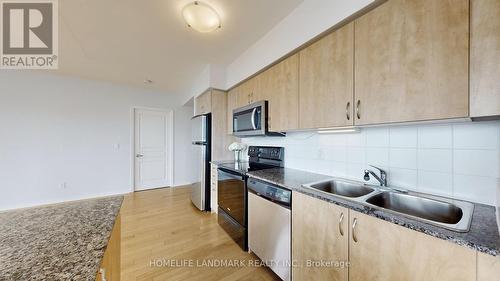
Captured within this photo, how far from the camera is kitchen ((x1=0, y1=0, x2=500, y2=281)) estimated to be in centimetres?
75

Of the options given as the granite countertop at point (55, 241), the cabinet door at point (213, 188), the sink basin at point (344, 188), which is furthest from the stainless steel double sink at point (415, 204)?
the cabinet door at point (213, 188)

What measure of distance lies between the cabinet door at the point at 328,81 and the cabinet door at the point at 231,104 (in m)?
1.35

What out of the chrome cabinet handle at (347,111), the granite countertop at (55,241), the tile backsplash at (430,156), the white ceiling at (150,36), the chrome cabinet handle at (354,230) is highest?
the white ceiling at (150,36)

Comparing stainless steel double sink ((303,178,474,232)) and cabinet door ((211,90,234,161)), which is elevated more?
cabinet door ((211,90,234,161))

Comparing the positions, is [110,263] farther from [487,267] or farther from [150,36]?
[150,36]

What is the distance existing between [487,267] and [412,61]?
0.96m

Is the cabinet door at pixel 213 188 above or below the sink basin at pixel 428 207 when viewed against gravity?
below

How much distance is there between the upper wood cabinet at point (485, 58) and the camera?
78 cm

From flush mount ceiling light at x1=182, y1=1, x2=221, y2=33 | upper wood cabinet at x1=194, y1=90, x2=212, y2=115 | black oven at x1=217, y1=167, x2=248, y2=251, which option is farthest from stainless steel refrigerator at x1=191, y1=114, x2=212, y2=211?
flush mount ceiling light at x1=182, y1=1, x2=221, y2=33

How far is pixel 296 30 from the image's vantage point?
1711mm

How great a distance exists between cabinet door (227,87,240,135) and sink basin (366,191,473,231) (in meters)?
2.18

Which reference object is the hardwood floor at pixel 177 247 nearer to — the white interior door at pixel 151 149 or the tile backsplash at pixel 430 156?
the white interior door at pixel 151 149

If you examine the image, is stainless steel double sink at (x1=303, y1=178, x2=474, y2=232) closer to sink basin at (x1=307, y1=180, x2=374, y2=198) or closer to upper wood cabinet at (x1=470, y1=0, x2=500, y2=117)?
sink basin at (x1=307, y1=180, x2=374, y2=198)

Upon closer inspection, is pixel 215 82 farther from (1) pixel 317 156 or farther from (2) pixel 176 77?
(1) pixel 317 156
